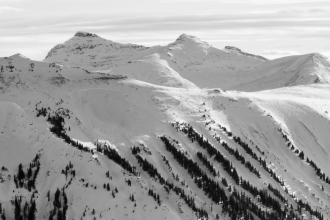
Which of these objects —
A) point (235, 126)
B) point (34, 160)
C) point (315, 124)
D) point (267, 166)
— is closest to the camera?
point (34, 160)

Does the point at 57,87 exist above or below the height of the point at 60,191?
above

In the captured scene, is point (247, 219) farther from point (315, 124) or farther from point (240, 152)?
point (315, 124)

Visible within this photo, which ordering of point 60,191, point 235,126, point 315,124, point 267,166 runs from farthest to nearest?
point 315,124 < point 235,126 < point 267,166 < point 60,191

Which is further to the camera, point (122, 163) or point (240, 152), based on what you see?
point (240, 152)

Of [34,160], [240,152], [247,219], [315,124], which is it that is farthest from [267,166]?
[34,160]

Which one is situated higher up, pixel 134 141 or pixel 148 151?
pixel 134 141

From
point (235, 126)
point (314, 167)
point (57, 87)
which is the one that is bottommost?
point (314, 167)

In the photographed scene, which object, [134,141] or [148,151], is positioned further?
[134,141]
